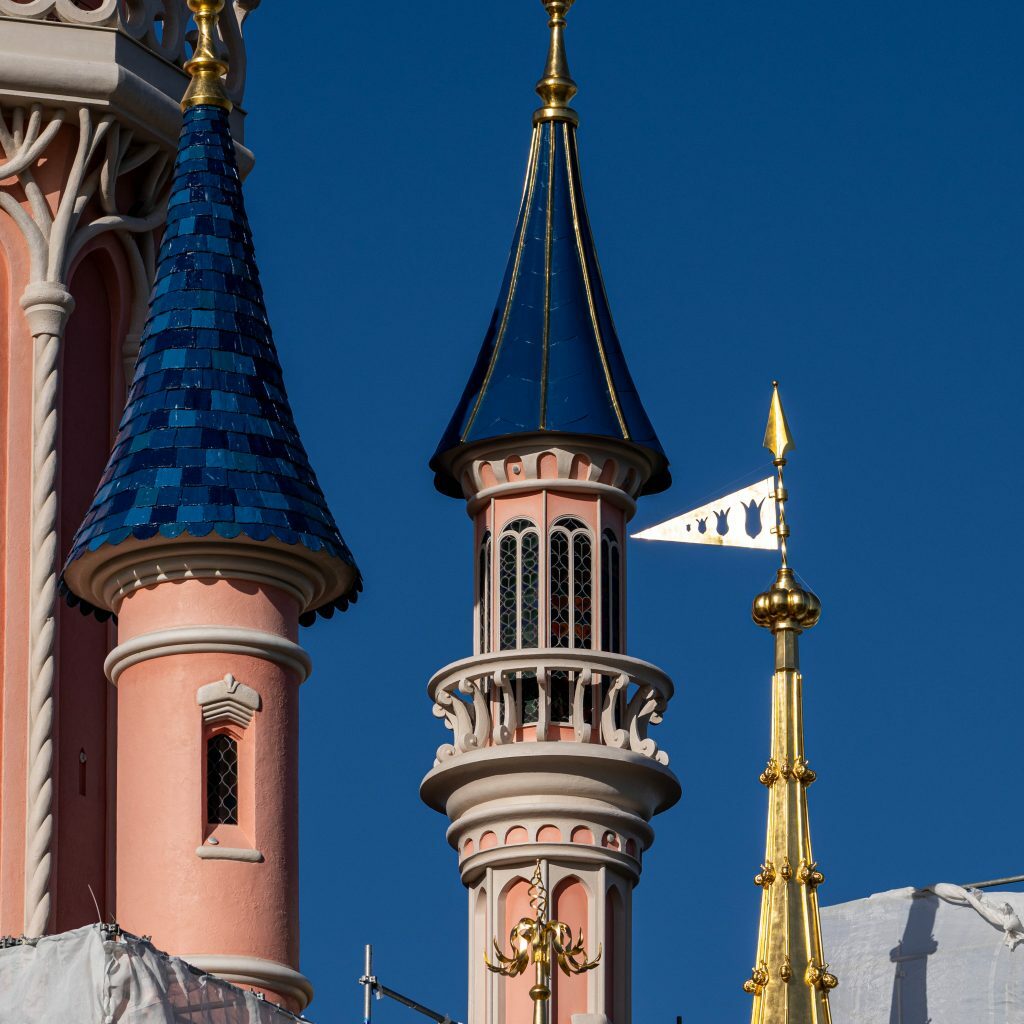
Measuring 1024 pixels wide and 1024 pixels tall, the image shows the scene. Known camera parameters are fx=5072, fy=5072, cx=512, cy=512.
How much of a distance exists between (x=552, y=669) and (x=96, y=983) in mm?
4580

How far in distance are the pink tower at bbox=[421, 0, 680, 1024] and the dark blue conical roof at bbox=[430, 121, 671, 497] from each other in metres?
0.01

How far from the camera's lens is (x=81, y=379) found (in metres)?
37.1

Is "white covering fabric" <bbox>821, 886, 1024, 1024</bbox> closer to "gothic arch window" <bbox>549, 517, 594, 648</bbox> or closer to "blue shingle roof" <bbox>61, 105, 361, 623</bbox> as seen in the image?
"gothic arch window" <bbox>549, 517, 594, 648</bbox>

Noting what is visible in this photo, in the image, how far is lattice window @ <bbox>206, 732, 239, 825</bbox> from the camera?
3234 centimetres

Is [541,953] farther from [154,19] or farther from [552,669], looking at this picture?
[154,19]

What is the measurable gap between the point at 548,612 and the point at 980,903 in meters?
7.29

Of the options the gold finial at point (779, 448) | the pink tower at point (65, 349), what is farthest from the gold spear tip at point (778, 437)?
the pink tower at point (65, 349)

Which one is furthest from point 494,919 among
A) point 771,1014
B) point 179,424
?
point 179,424

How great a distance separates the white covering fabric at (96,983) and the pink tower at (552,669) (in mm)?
3030

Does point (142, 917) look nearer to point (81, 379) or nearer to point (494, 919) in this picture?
point (494, 919)

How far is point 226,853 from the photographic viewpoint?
3203 centimetres

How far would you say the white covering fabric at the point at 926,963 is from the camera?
128 ft

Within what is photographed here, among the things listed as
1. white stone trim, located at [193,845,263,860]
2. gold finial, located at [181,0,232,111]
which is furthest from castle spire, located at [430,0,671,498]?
white stone trim, located at [193,845,263,860]

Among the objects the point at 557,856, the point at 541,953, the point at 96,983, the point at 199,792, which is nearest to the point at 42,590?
the point at 199,792
